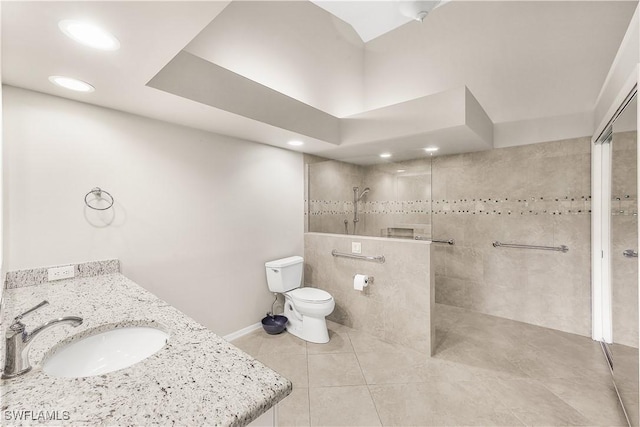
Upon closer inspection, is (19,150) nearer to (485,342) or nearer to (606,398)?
(485,342)

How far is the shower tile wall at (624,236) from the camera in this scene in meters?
1.51

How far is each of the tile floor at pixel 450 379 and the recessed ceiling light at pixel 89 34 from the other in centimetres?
223

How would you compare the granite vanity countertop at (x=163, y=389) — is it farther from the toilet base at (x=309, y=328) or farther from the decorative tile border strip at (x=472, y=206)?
the decorative tile border strip at (x=472, y=206)

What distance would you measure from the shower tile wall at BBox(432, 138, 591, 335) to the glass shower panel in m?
0.80

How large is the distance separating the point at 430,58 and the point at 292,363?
13.0 ft

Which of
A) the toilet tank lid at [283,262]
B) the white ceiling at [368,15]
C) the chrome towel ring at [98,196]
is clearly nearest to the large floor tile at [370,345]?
the toilet tank lid at [283,262]

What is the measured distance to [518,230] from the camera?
2.99 m

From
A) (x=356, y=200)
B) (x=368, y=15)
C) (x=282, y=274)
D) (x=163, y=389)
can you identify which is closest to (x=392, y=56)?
(x=368, y=15)

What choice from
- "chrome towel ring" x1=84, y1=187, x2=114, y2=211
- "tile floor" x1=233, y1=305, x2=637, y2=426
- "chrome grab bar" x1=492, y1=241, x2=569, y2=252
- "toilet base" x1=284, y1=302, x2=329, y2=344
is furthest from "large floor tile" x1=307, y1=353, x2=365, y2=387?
"chrome grab bar" x1=492, y1=241, x2=569, y2=252

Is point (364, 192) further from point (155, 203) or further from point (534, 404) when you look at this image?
point (534, 404)

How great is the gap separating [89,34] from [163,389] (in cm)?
144

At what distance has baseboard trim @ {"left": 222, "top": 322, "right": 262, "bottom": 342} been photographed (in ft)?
8.61

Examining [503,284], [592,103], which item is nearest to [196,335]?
[503,284]

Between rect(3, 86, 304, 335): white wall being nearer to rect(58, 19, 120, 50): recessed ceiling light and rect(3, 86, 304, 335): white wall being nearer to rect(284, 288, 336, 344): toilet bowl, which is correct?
rect(284, 288, 336, 344): toilet bowl
